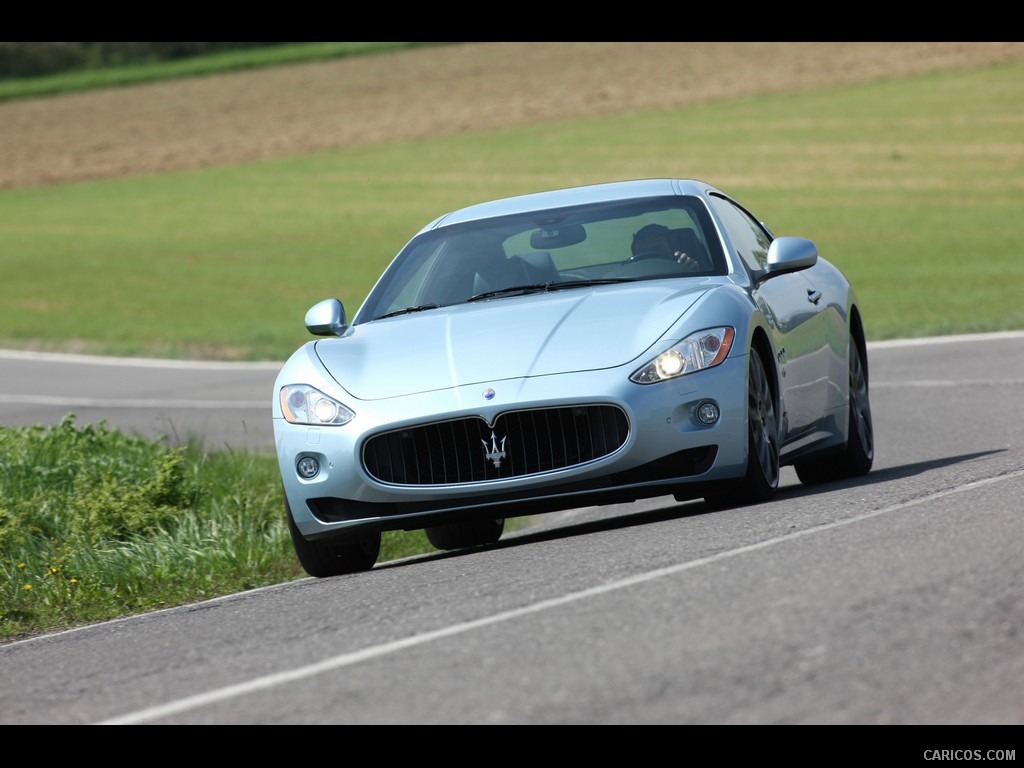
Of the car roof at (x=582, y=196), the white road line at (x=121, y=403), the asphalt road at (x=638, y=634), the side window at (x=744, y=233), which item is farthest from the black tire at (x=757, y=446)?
the white road line at (x=121, y=403)

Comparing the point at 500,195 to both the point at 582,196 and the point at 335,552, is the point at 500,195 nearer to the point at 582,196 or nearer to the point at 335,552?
the point at 582,196

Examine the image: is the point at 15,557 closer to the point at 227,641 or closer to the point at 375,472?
the point at 375,472

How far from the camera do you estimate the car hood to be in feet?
24.5

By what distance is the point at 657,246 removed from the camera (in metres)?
8.63

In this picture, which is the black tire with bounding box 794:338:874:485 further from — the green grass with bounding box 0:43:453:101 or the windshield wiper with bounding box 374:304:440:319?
the green grass with bounding box 0:43:453:101

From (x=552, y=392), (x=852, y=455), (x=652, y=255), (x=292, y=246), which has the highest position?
(x=652, y=255)

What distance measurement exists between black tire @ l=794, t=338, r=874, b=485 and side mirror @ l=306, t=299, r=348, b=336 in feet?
8.38

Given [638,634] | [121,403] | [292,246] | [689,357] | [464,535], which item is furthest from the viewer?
[292,246]

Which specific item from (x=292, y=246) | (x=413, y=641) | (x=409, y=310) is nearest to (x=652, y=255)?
(x=409, y=310)

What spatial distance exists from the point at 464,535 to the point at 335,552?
1879mm

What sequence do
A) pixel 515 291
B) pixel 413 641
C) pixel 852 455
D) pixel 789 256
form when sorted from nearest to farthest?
pixel 413 641, pixel 789 256, pixel 515 291, pixel 852 455

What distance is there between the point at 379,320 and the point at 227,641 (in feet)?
8.90
